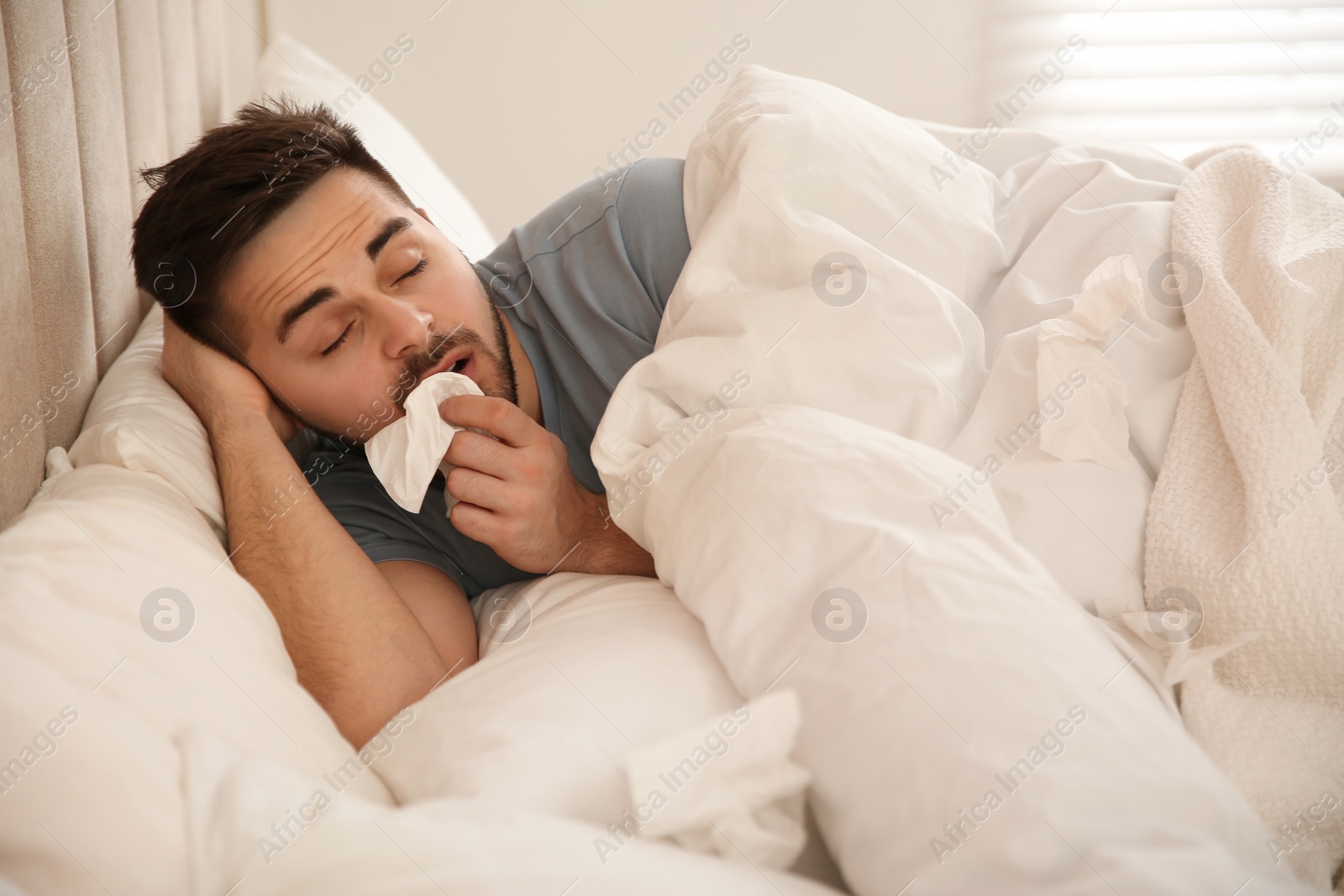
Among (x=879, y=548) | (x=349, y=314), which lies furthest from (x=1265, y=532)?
(x=349, y=314)

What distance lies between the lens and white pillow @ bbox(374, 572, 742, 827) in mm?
606

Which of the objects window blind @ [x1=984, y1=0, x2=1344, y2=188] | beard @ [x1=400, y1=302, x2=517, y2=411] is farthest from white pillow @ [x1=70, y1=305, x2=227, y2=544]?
window blind @ [x1=984, y1=0, x2=1344, y2=188]

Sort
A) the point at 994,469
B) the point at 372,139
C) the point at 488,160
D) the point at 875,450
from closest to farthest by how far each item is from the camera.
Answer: the point at 875,450, the point at 994,469, the point at 372,139, the point at 488,160

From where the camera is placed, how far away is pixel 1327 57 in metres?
2.07

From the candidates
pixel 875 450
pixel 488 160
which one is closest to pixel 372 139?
pixel 488 160

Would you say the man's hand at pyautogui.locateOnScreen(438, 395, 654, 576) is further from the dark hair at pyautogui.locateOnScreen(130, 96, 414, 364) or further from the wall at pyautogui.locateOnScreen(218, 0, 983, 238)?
the wall at pyautogui.locateOnScreen(218, 0, 983, 238)

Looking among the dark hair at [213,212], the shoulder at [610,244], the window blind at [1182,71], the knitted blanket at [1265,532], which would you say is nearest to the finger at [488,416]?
the shoulder at [610,244]

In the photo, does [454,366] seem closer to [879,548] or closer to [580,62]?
[879,548]

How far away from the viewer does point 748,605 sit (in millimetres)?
671

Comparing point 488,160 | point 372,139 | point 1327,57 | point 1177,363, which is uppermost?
point 372,139

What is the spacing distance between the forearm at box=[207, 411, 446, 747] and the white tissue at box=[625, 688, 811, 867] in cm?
35

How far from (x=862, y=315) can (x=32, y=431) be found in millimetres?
818

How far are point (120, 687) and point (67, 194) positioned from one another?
2.14 feet

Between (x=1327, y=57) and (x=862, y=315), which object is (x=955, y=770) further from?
(x=1327, y=57)
